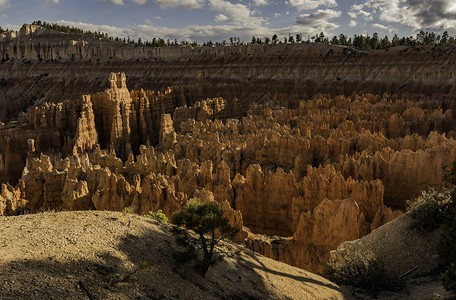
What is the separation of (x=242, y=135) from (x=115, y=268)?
88.5 feet

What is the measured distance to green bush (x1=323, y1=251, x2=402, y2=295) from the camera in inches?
401

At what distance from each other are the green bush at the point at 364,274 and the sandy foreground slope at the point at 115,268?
0.63 m

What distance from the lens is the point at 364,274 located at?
10.4 m

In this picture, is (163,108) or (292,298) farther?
(163,108)

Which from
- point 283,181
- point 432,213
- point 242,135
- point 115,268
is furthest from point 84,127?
point 432,213

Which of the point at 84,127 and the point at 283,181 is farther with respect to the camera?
the point at 84,127

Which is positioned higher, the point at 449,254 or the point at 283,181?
the point at 449,254

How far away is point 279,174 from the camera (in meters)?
20.3

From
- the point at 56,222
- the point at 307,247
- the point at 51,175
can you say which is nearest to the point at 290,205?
the point at 307,247

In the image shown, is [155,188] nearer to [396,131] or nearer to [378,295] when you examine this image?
[378,295]

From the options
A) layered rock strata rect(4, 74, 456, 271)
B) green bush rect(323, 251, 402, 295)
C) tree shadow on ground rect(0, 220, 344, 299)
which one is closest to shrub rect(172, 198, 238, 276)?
tree shadow on ground rect(0, 220, 344, 299)

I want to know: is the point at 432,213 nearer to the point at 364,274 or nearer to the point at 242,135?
the point at 364,274

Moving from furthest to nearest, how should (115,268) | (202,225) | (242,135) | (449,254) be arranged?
(242,135)
(202,225)
(449,254)
(115,268)

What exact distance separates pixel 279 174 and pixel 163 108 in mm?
39856
